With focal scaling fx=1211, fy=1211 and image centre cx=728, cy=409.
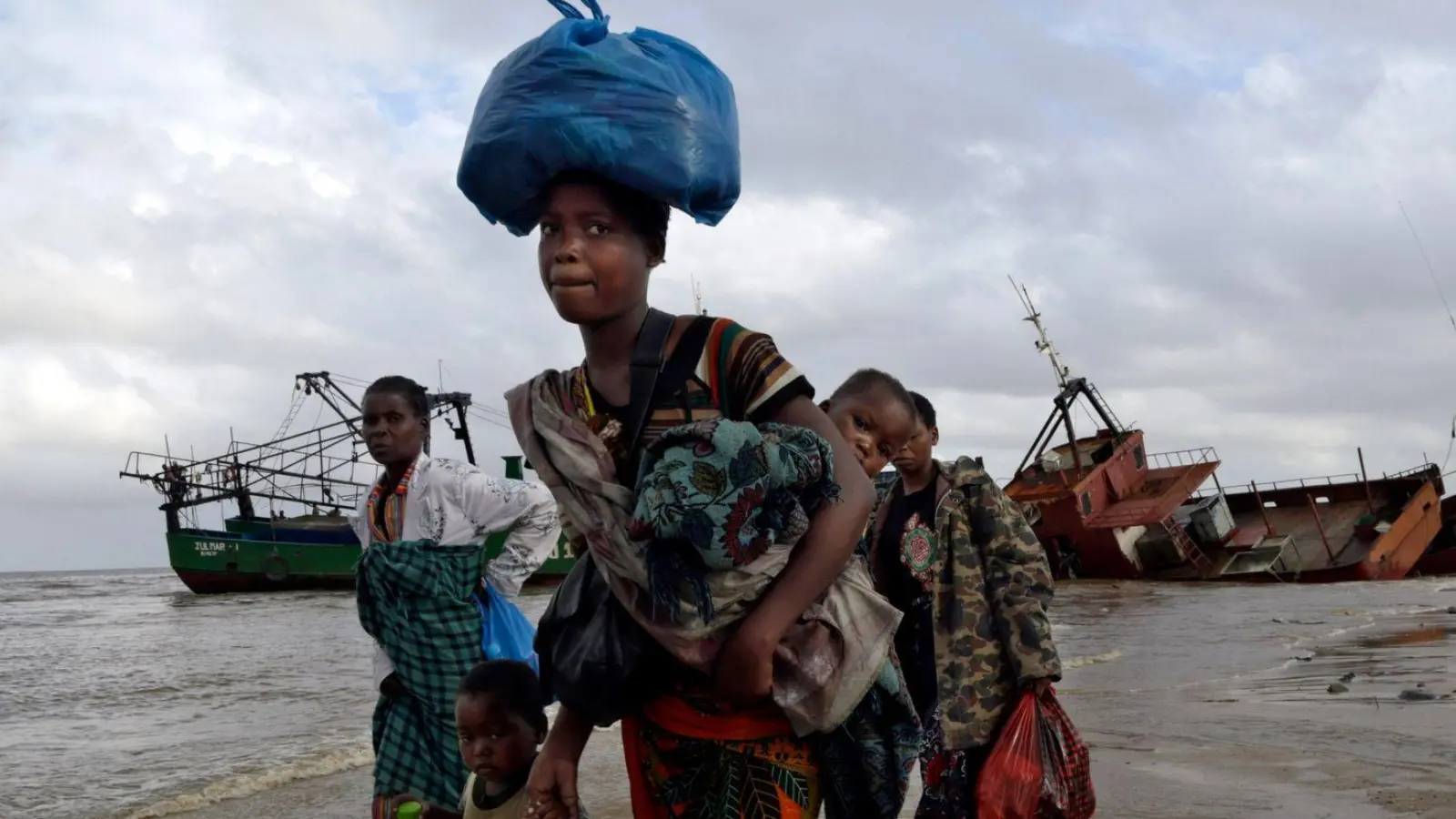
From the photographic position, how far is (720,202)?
172 centimetres

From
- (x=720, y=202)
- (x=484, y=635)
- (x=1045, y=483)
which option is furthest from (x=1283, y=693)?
(x=1045, y=483)

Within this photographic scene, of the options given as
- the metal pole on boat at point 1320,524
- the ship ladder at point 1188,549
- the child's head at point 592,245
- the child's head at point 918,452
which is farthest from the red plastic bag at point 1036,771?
the metal pole on boat at point 1320,524

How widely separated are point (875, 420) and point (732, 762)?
146 centimetres

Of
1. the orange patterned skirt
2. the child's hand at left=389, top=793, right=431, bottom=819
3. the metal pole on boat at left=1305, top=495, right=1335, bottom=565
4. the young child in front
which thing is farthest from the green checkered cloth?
the metal pole on boat at left=1305, top=495, right=1335, bottom=565

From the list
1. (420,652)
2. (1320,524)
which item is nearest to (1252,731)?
(420,652)

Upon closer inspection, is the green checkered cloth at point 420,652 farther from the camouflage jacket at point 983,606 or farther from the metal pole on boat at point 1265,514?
the metal pole on boat at point 1265,514

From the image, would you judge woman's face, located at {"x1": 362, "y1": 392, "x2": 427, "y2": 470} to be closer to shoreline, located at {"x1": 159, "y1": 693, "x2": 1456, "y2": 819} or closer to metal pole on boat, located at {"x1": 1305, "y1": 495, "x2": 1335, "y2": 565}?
shoreline, located at {"x1": 159, "y1": 693, "x2": 1456, "y2": 819}

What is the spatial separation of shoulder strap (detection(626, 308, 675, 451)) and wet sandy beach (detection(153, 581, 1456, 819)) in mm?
3446

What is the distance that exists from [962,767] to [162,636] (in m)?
19.2

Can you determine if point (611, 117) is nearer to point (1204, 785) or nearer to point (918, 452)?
point (918, 452)

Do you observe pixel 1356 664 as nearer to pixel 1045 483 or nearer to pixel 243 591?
pixel 1045 483

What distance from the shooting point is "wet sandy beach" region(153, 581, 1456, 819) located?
4.60 metres

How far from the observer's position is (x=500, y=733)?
291 centimetres

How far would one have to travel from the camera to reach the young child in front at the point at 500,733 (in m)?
2.89
